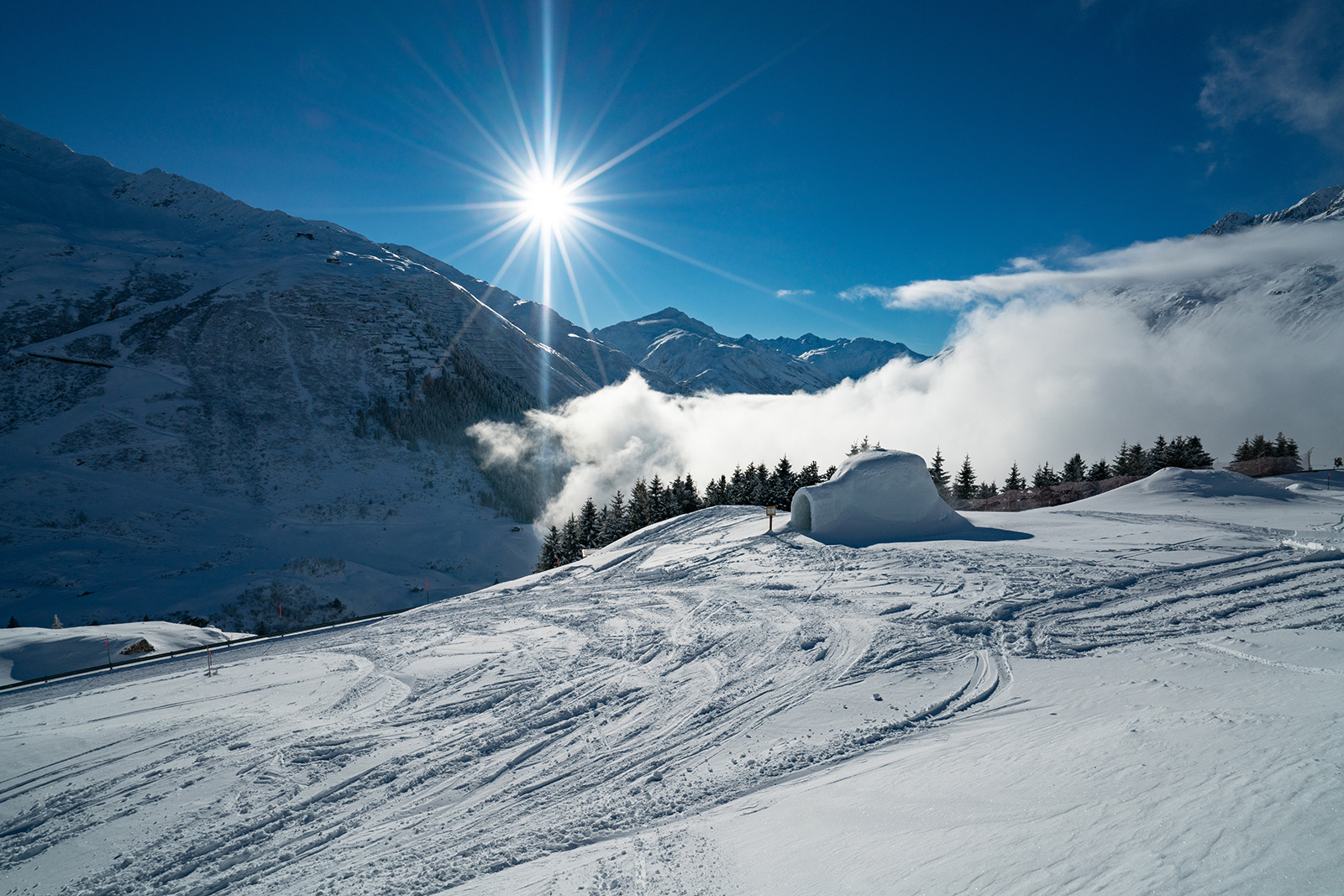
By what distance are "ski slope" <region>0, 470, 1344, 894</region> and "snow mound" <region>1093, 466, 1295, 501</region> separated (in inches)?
495

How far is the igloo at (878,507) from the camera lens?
21.8m

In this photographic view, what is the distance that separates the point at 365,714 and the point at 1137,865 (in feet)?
33.0

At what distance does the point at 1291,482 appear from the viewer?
3170 cm

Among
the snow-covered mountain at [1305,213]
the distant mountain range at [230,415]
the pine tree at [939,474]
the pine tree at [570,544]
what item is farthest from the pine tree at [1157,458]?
the snow-covered mountain at [1305,213]

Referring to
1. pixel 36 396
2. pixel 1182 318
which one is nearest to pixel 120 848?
pixel 36 396

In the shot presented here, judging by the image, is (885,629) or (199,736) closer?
(199,736)

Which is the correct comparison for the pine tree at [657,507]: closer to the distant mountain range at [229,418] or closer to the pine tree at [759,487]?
the pine tree at [759,487]

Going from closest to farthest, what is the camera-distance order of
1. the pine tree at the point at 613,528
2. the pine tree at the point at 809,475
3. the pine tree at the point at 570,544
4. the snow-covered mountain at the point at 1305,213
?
1. the pine tree at the point at 613,528
2. the pine tree at the point at 570,544
3. the pine tree at the point at 809,475
4. the snow-covered mountain at the point at 1305,213

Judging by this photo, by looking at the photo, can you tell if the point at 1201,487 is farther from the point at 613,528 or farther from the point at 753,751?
the point at 613,528

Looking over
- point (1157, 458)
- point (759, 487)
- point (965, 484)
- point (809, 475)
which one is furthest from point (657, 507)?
point (1157, 458)

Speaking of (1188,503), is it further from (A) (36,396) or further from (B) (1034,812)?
(A) (36,396)

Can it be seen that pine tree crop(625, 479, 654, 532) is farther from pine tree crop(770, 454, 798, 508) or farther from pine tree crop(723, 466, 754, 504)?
pine tree crop(770, 454, 798, 508)

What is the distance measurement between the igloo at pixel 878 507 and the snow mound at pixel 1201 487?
36.5ft

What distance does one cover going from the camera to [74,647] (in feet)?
53.4
